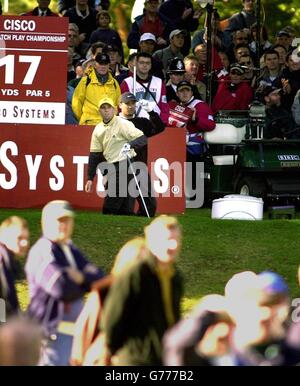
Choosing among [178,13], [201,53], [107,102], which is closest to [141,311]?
[107,102]

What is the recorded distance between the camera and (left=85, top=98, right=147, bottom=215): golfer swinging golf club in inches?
736

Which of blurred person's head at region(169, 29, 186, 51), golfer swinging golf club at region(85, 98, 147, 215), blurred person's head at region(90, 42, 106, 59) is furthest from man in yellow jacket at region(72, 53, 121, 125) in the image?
blurred person's head at region(169, 29, 186, 51)

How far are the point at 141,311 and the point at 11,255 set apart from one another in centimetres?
185

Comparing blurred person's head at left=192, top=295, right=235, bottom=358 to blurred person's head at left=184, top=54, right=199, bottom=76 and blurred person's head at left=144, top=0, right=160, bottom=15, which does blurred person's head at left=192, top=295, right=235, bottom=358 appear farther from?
blurred person's head at left=144, top=0, right=160, bottom=15

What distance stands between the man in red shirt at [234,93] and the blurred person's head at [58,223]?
6435 mm

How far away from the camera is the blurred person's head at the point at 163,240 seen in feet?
45.3

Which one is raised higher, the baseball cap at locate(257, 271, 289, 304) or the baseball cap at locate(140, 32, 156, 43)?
the baseball cap at locate(140, 32, 156, 43)

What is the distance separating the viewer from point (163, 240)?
1409 cm

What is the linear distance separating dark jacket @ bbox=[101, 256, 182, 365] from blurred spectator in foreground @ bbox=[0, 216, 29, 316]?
1.13 meters

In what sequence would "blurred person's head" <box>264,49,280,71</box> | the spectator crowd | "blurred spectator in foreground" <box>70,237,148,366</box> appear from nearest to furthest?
the spectator crowd → "blurred spectator in foreground" <box>70,237,148,366</box> → "blurred person's head" <box>264,49,280,71</box>

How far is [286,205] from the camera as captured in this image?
66.8ft

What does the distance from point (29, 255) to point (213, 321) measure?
2.21 m

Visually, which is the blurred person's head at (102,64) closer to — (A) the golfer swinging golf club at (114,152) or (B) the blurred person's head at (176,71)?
(A) the golfer swinging golf club at (114,152)

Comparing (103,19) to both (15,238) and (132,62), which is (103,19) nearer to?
(132,62)
